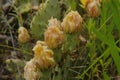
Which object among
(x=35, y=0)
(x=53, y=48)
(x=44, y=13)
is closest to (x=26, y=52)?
(x=44, y=13)

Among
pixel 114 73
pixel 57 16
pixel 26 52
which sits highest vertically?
pixel 57 16

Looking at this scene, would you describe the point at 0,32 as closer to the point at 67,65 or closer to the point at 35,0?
the point at 35,0

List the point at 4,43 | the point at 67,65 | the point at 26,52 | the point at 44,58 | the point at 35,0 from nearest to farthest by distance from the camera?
the point at 44,58
the point at 67,65
the point at 26,52
the point at 4,43
the point at 35,0

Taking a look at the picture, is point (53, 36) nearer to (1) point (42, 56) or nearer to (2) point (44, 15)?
(1) point (42, 56)

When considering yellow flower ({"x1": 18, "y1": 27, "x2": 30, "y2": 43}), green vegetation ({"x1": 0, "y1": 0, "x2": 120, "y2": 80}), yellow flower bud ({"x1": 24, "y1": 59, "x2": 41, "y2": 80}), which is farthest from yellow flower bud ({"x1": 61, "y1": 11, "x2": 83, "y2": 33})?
yellow flower ({"x1": 18, "y1": 27, "x2": 30, "y2": 43})

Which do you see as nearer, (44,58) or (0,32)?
(44,58)

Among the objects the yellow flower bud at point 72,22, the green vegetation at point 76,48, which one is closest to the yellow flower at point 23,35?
the green vegetation at point 76,48

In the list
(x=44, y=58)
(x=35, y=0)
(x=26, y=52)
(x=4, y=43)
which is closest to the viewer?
(x=44, y=58)
